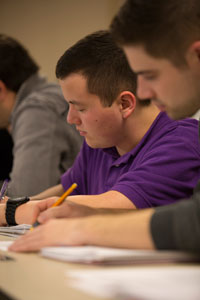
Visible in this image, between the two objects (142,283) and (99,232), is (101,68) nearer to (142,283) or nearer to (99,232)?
(99,232)

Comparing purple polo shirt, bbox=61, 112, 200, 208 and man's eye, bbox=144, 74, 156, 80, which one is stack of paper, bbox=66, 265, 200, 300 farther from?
purple polo shirt, bbox=61, 112, 200, 208

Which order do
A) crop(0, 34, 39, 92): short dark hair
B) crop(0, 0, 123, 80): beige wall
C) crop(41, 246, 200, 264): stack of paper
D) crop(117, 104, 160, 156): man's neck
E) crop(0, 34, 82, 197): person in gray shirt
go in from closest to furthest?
crop(41, 246, 200, 264): stack of paper, crop(117, 104, 160, 156): man's neck, crop(0, 34, 82, 197): person in gray shirt, crop(0, 34, 39, 92): short dark hair, crop(0, 0, 123, 80): beige wall

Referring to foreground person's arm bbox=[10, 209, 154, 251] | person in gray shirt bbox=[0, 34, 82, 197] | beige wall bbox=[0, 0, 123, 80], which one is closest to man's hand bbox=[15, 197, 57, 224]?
foreground person's arm bbox=[10, 209, 154, 251]

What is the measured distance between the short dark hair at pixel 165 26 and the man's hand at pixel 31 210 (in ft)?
1.63

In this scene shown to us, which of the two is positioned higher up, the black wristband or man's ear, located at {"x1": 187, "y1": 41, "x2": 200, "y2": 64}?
man's ear, located at {"x1": 187, "y1": 41, "x2": 200, "y2": 64}

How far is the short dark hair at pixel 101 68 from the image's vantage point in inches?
61.7

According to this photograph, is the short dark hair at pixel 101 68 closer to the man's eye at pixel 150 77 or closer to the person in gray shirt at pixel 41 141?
the man's eye at pixel 150 77

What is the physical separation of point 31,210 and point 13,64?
1.65 meters

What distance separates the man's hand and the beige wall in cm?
242

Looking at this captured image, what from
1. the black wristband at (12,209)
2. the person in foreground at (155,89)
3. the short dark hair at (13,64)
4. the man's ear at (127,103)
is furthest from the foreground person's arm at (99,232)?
the short dark hair at (13,64)

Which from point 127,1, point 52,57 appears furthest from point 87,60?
point 52,57

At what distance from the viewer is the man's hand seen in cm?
131

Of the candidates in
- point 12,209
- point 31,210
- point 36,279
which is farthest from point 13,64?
point 36,279

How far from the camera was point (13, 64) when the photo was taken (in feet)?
9.34
